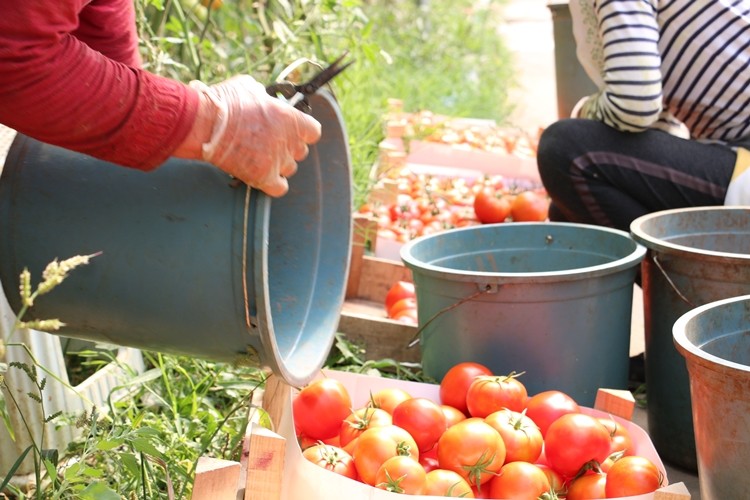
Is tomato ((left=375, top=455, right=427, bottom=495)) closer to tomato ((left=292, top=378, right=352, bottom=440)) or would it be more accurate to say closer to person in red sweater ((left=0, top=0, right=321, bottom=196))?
tomato ((left=292, top=378, right=352, bottom=440))

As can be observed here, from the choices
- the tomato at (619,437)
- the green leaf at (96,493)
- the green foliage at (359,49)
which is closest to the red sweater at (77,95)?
the green foliage at (359,49)

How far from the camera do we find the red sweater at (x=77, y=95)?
4.61ft

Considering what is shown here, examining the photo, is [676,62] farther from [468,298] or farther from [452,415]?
[452,415]

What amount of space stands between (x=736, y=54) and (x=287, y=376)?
5.55ft

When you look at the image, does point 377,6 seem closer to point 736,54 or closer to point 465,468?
point 736,54

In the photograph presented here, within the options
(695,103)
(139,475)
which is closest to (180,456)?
(139,475)

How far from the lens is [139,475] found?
183 centimetres

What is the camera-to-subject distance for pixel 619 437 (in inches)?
76.6

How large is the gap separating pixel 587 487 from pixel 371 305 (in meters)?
1.53

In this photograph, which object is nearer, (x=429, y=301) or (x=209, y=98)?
(x=209, y=98)

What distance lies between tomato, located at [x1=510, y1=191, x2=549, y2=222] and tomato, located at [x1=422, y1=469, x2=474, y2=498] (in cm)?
200

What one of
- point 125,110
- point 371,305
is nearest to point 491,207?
point 371,305

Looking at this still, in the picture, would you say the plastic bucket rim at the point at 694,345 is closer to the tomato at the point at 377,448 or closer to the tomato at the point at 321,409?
the tomato at the point at 377,448

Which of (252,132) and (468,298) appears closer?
(252,132)
